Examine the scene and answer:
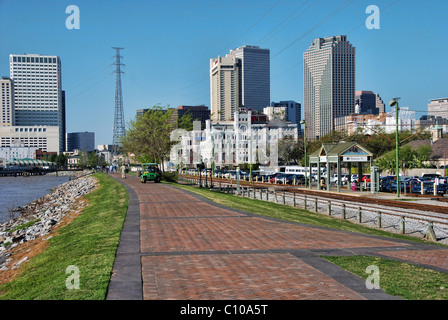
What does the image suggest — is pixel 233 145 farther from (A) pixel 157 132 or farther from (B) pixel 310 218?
(B) pixel 310 218

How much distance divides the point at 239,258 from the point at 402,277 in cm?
359

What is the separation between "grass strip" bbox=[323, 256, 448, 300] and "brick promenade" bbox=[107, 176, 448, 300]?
1.23 ft

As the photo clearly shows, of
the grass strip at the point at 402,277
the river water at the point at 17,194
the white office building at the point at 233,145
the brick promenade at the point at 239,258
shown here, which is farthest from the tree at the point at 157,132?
the white office building at the point at 233,145

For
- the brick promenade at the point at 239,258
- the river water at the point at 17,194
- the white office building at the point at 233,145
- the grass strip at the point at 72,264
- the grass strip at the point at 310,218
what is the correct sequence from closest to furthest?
1. the brick promenade at the point at 239,258
2. the grass strip at the point at 72,264
3. the grass strip at the point at 310,218
4. the river water at the point at 17,194
5. the white office building at the point at 233,145

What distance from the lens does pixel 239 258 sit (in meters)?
10.5

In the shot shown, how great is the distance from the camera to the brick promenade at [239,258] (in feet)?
26.1

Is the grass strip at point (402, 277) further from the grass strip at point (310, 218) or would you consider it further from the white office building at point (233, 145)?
the white office building at point (233, 145)

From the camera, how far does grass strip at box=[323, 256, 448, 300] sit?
7988 mm

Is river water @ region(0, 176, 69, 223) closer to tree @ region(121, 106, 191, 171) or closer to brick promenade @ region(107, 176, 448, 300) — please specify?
tree @ region(121, 106, 191, 171)

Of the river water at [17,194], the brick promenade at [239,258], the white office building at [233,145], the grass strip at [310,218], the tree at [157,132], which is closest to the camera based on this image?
the brick promenade at [239,258]

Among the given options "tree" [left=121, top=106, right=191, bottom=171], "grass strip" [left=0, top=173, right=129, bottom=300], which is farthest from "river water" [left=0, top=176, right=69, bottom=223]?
"grass strip" [left=0, top=173, right=129, bottom=300]

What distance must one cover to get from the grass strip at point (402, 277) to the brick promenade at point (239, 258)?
37cm

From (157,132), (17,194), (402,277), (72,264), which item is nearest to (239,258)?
(402,277)
